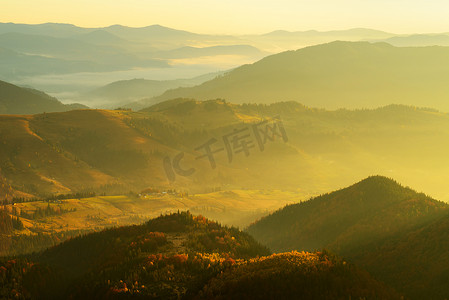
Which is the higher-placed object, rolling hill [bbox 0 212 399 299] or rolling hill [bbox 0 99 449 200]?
rolling hill [bbox 0 212 399 299]

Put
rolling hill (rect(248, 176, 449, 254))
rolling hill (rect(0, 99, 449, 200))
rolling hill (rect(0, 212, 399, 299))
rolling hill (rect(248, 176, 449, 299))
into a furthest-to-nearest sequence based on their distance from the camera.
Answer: rolling hill (rect(0, 99, 449, 200)) < rolling hill (rect(248, 176, 449, 254)) < rolling hill (rect(248, 176, 449, 299)) < rolling hill (rect(0, 212, 399, 299))

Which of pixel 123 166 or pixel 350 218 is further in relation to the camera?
pixel 123 166

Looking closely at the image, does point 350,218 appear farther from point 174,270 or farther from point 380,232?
point 174,270

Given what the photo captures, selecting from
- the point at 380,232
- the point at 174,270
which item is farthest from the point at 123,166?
the point at 174,270

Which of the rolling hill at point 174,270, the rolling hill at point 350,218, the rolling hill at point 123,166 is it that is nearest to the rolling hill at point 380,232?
the rolling hill at point 350,218

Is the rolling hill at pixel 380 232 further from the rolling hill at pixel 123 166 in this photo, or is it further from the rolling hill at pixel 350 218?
the rolling hill at pixel 123 166

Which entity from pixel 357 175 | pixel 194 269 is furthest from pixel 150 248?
pixel 357 175

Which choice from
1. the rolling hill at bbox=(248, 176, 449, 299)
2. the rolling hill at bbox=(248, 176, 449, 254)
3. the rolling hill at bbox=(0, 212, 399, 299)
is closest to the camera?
the rolling hill at bbox=(0, 212, 399, 299)

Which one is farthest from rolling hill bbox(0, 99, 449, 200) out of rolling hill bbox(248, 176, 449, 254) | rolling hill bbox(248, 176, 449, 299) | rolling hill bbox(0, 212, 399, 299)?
rolling hill bbox(0, 212, 399, 299)

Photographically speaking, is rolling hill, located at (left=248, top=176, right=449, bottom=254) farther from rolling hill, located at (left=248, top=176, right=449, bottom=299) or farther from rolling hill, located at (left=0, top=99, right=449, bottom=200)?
rolling hill, located at (left=0, top=99, right=449, bottom=200)
